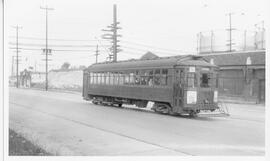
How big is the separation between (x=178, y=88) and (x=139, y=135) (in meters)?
5.41

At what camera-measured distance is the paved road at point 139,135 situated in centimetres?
998

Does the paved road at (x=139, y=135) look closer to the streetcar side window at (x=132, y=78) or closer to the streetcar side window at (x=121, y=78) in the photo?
the streetcar side window at (x=132, y=78)

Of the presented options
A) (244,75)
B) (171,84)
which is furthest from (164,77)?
(244,75)

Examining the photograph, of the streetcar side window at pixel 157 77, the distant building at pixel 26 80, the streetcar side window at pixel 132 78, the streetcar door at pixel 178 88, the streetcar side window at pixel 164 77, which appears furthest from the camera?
the distant building at pixel 26 80

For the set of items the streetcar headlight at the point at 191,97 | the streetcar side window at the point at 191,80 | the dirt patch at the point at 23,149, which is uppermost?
the streetcar side window at the point at 191,80

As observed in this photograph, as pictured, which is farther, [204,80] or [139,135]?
[204,80]

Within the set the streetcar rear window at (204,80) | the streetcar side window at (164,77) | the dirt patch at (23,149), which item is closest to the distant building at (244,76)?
the streetcar rear window at (204,80)

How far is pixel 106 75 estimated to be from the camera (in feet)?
76.1

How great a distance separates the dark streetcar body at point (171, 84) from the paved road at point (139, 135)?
39.6 inches

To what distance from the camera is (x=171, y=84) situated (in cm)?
1748

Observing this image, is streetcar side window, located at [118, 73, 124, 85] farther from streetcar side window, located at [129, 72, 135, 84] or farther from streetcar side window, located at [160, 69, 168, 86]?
streetcar side window, located at [160, 69, 168, 86]

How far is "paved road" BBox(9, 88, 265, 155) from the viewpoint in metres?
9.98

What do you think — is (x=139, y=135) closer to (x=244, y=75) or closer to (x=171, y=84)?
(x=171, y=84)

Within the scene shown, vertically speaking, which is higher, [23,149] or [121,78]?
[121,78]
